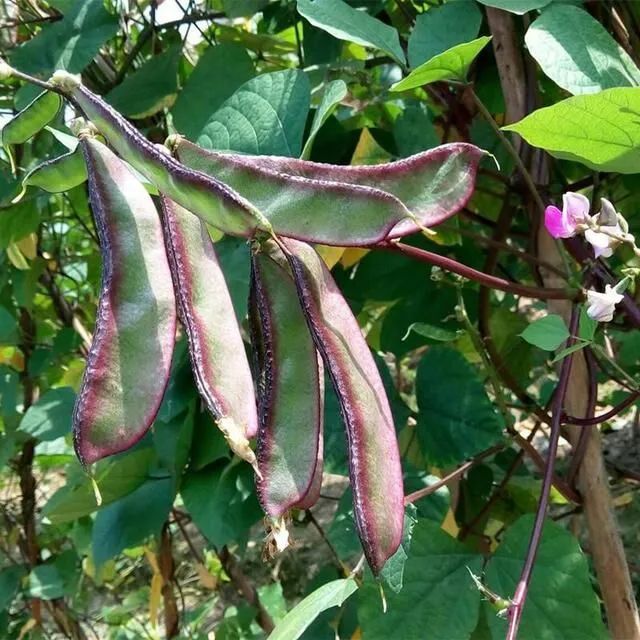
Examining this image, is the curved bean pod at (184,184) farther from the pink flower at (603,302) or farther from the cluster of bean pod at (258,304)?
the pink flower at (603,302)

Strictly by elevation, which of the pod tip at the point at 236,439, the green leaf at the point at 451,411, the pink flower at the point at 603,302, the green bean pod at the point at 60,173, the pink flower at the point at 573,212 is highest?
the green bean pod at the point at 60,173

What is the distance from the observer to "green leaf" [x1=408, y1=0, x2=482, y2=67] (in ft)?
2.03

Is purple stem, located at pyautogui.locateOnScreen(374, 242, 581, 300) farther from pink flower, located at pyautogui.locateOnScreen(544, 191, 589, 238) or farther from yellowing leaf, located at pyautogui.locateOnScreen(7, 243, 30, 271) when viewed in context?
yellowing leaf, located at pyautogui.locateOnScreen(7, 243, 30, 271)

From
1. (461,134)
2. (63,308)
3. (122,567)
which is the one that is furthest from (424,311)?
(122,567)

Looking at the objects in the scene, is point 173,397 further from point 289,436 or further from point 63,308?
point 63,308

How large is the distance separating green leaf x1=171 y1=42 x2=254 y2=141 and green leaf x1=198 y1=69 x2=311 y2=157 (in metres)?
0.12

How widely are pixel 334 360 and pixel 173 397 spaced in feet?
1.40

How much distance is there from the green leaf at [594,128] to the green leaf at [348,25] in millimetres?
157

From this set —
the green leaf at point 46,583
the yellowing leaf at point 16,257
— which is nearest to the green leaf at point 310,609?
the yellowing leaf at point 16,257

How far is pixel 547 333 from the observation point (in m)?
0.53

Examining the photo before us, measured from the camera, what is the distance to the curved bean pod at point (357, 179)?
382 millimetres

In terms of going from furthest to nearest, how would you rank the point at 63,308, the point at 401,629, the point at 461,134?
the point at 63,308 → the point at 461,134 → the point at 401,629

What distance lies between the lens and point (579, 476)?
0.72 metres

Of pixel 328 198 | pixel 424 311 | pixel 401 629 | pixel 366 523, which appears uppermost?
pixel 328 198
